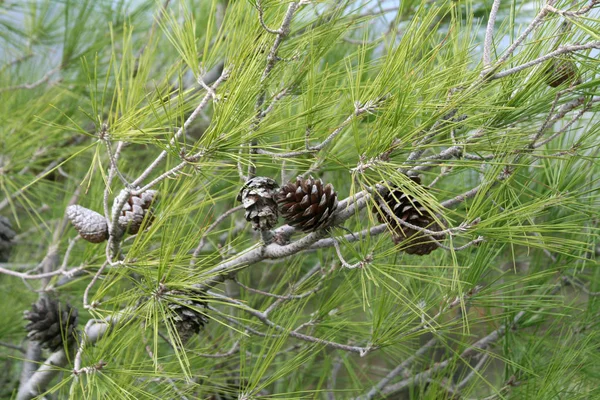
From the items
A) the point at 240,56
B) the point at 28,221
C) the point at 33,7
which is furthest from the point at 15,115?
the point at 240,56

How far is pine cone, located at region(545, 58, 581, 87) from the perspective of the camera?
55 centimetres

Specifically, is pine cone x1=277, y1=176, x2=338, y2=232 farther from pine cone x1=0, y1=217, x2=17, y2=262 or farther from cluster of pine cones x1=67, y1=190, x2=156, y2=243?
pine cone x1=0, y1=217, x2=17, y2=262

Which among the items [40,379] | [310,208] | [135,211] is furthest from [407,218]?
[40,379]

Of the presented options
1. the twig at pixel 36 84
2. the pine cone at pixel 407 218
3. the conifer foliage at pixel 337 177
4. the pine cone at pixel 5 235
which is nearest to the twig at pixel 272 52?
the conifer foliage at pixel 337 177

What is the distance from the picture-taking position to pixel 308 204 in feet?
1.76

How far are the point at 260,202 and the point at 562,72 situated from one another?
0.86 ft

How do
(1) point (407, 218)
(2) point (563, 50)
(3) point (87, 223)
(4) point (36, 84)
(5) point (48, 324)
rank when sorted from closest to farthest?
1. (2) point (563, 50)
2. (1) point (407, 218)
3. (3) point (87, 223)
4. (5) point (48, 324)
5. (4) point (36, 84)

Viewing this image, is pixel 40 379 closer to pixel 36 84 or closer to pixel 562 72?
pixel 36 84

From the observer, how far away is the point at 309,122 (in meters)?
0.57

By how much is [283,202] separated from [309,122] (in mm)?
71

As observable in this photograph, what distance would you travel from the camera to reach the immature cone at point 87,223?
26.5 inches

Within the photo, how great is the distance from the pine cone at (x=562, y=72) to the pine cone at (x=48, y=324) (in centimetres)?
58

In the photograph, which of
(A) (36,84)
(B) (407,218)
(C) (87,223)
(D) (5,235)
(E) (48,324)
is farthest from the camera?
(A) (36,84)

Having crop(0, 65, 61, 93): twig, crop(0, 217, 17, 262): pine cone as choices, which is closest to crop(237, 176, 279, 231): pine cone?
crop(0, 217, 17, 262): pine cone
